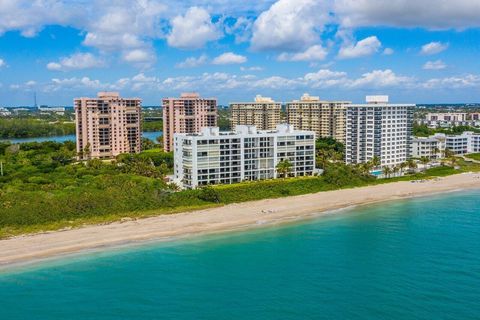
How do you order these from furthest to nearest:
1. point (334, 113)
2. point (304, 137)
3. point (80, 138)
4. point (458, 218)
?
point (334, 113) → point (80, 138) → point (304, 137) → point (458, 218)

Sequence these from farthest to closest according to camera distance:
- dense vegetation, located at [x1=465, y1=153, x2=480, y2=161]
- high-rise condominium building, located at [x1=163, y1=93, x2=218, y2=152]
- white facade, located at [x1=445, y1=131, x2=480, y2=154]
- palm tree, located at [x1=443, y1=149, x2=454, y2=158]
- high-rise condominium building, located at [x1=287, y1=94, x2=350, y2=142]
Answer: high-rise condominium building, located at [x1=287, y1=94, x2=350, y2=142], high-rise condominium building, located at [x1=163, y1=93, x2=218, y2=152], white facade, located at [x1=445, y1=131, x2=480, y2=154], dense vegetation, located at [x1=465, y1=153, x2=480, y2=161], palm tree, located at [x1=443, y1=149, x2=454, y2=158]

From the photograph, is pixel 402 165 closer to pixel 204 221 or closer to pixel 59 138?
pixel 204 221

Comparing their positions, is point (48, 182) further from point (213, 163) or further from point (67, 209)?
point (213, 163)

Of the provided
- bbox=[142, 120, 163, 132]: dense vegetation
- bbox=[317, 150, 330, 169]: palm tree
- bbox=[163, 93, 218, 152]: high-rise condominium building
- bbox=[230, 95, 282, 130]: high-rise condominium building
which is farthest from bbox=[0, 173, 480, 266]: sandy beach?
bbox=[142, 120, 163, 132]: dense vegetation

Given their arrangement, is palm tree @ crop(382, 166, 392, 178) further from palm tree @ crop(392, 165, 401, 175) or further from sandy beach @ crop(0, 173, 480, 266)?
sandy beach @ crop(0, 173, 480, 266)

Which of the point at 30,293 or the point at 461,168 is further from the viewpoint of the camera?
the point at 461,168

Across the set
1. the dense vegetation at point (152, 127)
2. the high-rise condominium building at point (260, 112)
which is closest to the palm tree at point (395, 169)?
the high-rise condominium building at point (260, 112)

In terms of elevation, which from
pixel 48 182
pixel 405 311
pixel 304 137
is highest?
pixel 304 137

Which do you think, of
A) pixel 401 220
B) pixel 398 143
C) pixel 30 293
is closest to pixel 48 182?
pixel 30 293
